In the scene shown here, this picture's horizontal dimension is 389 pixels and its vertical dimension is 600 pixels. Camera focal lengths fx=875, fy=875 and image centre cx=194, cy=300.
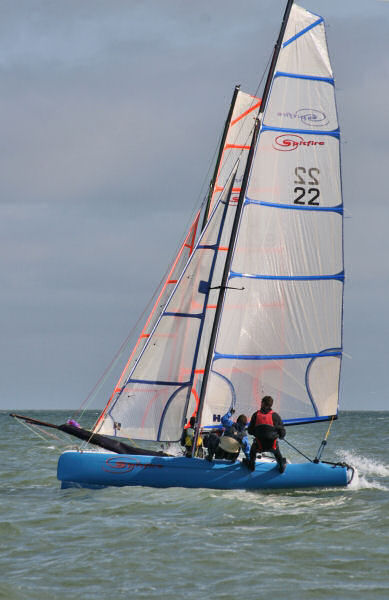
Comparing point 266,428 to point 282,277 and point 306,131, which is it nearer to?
point 282,277

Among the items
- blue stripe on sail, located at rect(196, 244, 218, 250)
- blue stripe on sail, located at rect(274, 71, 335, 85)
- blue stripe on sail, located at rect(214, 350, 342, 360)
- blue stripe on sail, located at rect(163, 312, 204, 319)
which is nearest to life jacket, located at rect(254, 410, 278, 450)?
blue stripe on sail, located at rect(214, 350, 342, 360)

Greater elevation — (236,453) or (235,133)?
(235,133)

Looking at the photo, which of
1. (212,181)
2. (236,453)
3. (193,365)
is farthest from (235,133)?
(236,453)

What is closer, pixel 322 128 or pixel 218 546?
pixel 218 546

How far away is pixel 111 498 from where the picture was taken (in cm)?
1602

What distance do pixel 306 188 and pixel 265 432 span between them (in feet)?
18.1

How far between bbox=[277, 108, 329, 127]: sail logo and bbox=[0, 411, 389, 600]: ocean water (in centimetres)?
757

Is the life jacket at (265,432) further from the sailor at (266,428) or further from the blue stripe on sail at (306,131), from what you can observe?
the blue stripe on sail at (306,131)

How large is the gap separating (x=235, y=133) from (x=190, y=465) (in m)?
11.0

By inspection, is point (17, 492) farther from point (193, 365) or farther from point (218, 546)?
point (218, 546)

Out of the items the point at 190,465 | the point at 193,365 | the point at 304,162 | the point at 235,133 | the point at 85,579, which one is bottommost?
the point at 85,579

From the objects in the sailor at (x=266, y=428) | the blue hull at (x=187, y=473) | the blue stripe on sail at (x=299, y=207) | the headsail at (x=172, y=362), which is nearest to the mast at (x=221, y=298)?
the headsail at (x=172, y=362)

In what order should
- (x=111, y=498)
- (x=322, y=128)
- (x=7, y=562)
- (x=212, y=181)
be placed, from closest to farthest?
(x=7, y=562) → (x=111, y=498) → (x=322, y=128) → (x=212, y=181)

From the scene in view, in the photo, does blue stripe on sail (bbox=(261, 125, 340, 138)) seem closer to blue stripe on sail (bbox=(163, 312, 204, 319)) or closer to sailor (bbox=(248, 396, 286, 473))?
blue stripe on sail (bbox=(163, 312, 204, 319))
